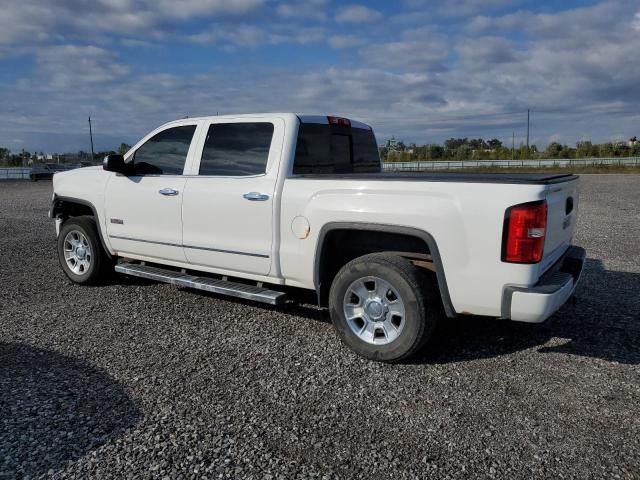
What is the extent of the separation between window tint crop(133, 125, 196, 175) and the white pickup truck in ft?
0.05

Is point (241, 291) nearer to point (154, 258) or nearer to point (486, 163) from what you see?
point (154, 258)

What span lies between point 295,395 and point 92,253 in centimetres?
377

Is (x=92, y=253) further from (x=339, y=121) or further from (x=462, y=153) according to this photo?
(x=462, y=153)

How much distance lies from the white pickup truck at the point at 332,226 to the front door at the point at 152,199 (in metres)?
0.02

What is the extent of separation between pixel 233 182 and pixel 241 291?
1.02 m

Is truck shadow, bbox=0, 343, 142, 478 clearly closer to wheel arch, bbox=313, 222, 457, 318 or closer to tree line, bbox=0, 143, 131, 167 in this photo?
wheel arch, bbox=313, 222, 457, 318

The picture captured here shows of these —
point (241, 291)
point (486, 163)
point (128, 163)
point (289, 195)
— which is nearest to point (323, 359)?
point (241, 291)

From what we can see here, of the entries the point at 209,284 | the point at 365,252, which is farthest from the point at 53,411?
the point at 365,252

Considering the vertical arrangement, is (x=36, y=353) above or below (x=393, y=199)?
below

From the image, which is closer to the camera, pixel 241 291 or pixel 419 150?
pixel 241 291

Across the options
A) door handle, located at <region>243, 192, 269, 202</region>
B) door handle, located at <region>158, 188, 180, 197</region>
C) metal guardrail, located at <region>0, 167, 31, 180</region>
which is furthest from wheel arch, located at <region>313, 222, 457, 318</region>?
metal guardrail, located at <region>0, 167, 31, 180</region>

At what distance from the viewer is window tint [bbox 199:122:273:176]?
16.2 ft

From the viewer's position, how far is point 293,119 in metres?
4.91

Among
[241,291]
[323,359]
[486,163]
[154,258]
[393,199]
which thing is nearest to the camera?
[393,199]
